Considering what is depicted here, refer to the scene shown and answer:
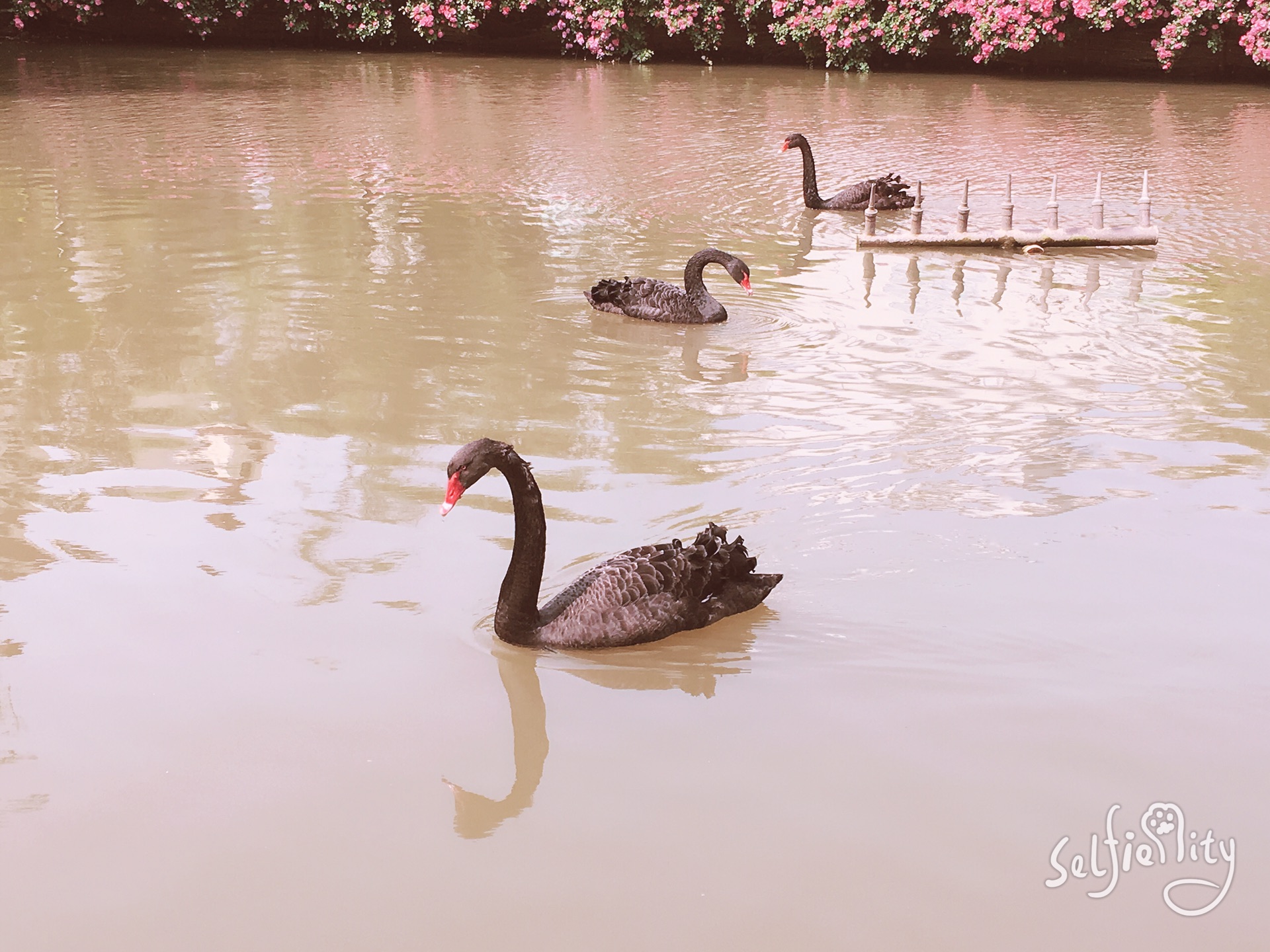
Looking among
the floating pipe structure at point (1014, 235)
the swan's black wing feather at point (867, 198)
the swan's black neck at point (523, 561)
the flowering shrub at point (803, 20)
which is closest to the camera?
the swan's black neck at point (523, 561)

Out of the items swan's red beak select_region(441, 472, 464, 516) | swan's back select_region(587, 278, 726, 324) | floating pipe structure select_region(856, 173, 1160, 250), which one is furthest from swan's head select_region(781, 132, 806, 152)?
swan's red beak select_region(441, 472, 464, 516)

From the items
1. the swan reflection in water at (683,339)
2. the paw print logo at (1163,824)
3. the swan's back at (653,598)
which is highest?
the swan reflection in water at (683,339)

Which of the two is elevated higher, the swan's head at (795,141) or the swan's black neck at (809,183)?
the swan's head at (795,141)

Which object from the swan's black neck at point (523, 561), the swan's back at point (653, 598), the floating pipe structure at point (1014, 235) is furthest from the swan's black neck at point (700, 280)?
the swan's black neck at point (523, 561)

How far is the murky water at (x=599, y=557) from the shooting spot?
12.7ft

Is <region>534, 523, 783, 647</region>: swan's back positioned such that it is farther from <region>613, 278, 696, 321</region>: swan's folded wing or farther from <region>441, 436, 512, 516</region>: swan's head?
<region>613, 278, 696, 321</region>: swan's folded wing

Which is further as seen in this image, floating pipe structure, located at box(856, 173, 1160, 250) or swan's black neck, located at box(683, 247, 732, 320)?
floating pipe structure, located at box(856, 173, 1160, 250)

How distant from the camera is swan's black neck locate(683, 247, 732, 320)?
935cm

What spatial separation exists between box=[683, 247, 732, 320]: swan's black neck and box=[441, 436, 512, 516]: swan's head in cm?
469

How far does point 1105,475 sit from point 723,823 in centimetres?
354

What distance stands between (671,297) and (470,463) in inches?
184

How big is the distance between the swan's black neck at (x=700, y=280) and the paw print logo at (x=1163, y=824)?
576 centimetres

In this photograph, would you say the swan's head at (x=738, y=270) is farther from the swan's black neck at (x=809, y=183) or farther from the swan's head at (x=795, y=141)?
the swan's head at (x=795, y=141)

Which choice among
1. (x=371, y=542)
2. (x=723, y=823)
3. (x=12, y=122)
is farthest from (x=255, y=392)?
(x=12, y=122)
